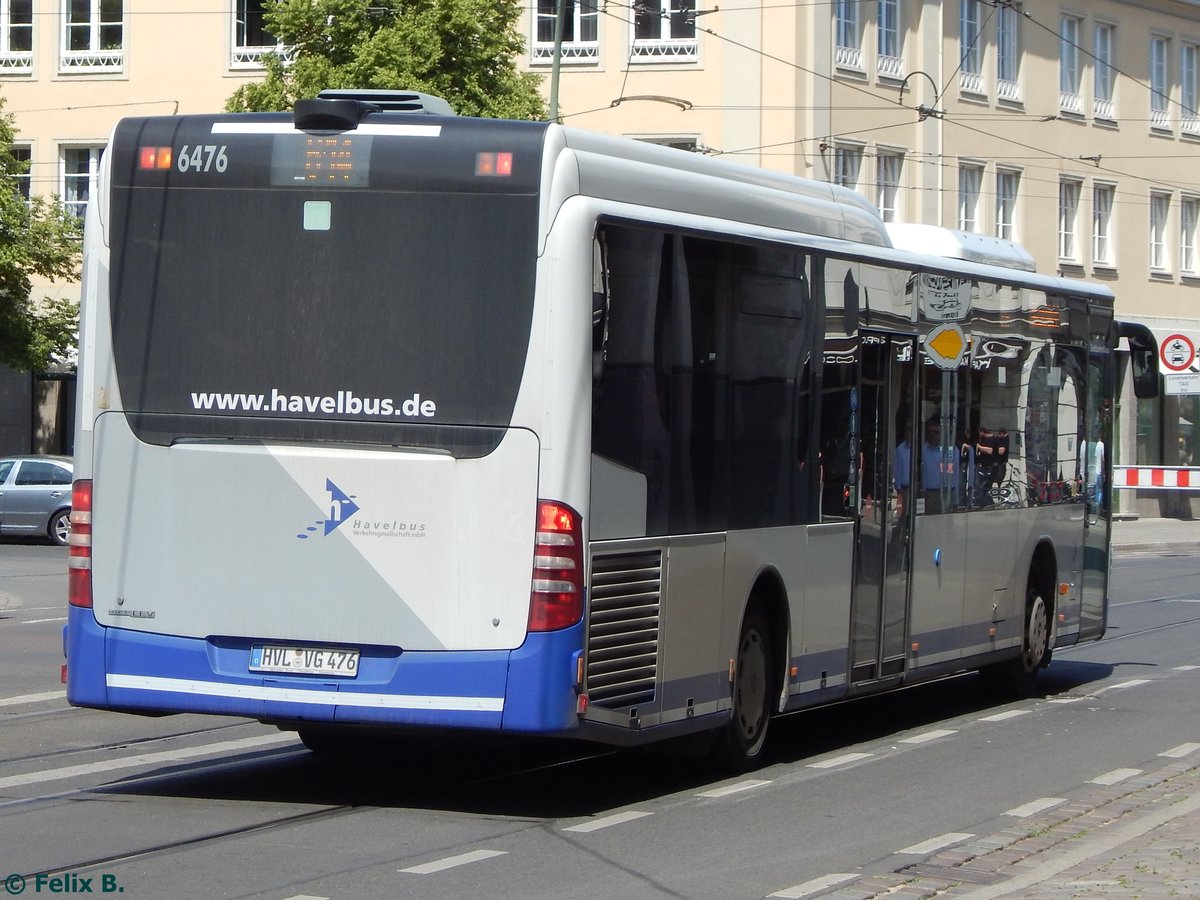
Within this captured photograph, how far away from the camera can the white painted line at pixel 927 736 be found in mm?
12477

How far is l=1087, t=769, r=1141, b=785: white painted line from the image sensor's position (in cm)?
1068

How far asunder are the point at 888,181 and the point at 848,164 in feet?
4.45

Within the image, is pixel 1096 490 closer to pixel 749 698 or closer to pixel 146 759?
pixel 749 698

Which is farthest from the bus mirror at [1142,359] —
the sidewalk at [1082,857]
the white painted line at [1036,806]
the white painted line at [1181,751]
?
the white painted line at [1036,806]

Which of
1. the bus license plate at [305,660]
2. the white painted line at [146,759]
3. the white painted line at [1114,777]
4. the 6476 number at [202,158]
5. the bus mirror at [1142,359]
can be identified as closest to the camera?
the bus license plate at [305,660]

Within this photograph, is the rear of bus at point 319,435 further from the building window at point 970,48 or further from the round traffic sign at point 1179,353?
the building window at point 970,48

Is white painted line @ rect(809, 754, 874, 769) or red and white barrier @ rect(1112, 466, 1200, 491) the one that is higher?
red and white barrier @ rect(1112, 466, 1200, 491)

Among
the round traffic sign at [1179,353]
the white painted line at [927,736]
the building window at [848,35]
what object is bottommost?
the white painted line at [927,736]

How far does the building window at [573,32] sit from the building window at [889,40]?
5868mm

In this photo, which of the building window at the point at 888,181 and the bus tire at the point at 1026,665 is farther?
the building window at the point at 888,181

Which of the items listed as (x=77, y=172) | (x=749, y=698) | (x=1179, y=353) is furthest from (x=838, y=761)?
(x=77, y=172)

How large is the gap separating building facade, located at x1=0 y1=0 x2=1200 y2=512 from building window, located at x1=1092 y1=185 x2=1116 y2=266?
0.16 feet

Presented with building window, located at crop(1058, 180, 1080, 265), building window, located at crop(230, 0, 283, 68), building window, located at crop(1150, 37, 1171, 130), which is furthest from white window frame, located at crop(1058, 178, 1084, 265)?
building window, located at crop(230, 0, 283, 68)

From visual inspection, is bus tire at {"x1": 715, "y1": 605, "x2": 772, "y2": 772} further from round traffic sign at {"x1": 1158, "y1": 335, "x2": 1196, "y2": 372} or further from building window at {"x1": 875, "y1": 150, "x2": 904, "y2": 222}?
building window at {"x1": 875, "y1": 150, "x2": 904, "y2": 222}
